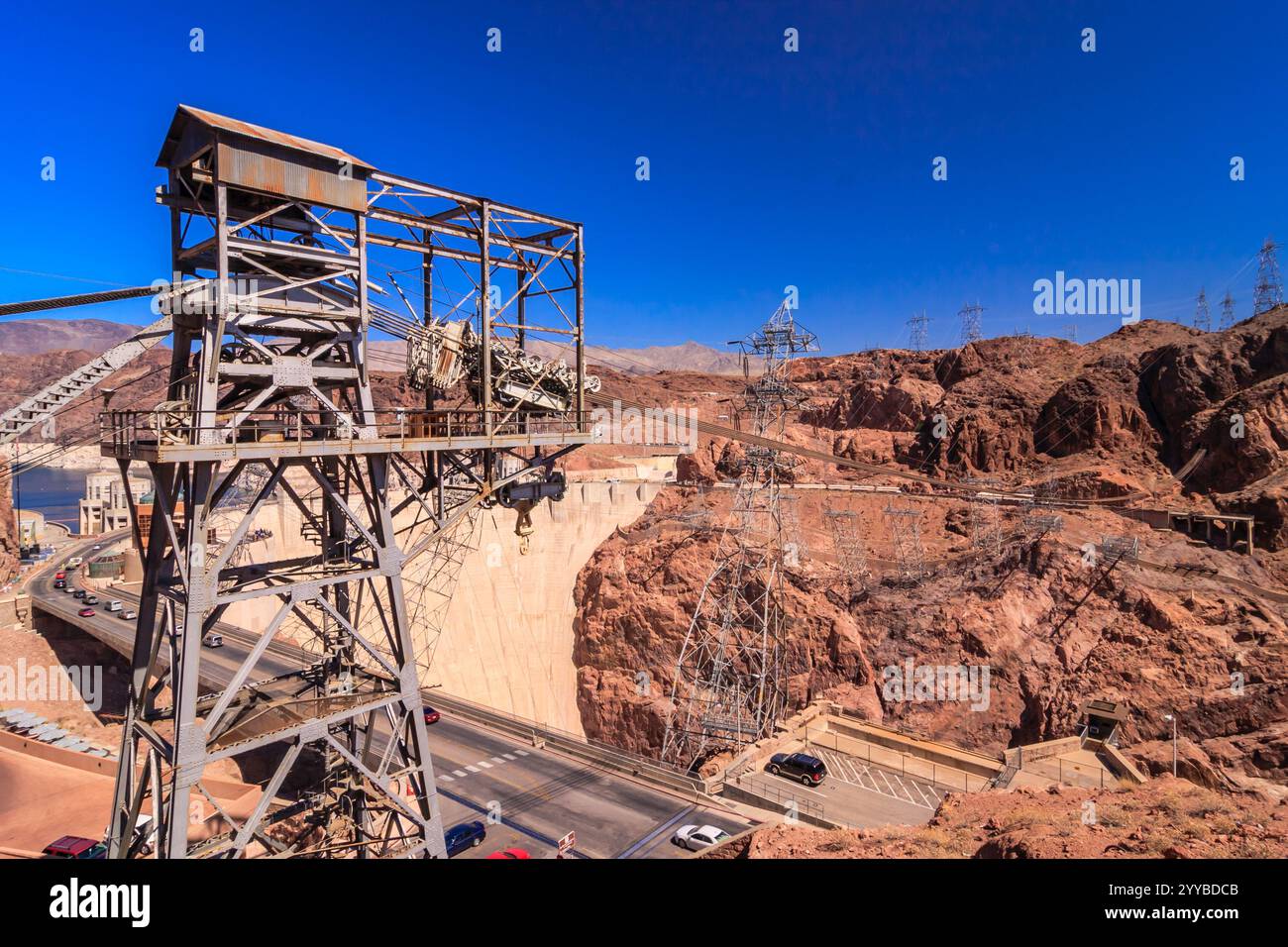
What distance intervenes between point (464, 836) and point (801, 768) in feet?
31.5

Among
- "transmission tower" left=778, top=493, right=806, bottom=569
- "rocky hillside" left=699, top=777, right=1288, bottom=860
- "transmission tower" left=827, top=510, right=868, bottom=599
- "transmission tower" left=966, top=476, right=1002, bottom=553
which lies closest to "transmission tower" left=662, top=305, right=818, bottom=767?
"transmission tower" left=778, top=493, right=806, bottom=569

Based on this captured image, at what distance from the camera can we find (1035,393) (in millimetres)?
61562

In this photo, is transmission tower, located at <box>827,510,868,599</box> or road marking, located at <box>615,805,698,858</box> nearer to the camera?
road marking, located at <box>615,805,698,858</box>

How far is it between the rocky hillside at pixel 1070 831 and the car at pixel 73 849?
1715 centimetres

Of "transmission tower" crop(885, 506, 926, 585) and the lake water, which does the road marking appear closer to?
"transmission tower" crop(885, 506, 926, 585)

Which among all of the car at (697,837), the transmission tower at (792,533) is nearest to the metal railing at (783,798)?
the car at (697,837)

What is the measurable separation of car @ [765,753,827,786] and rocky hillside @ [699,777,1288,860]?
8509 millimetres

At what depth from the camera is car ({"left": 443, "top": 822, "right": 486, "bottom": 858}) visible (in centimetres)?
1748

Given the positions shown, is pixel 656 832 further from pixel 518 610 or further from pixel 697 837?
pixel 518 610

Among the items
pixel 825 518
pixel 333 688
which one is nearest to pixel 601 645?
pixel 825 518

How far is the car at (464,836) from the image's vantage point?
17484 millimetres

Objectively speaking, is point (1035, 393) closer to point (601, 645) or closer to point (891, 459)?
point (891, 459)

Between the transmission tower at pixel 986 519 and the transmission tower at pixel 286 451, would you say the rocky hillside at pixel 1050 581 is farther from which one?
the transmission tower at pixel 286 451

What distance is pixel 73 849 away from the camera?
19.3 metres
